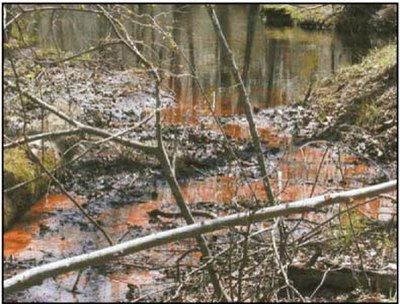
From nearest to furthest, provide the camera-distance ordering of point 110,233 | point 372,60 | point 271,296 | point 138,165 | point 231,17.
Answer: point 271,296, point 110,233, point 138,165, point 372,60, point 231,17

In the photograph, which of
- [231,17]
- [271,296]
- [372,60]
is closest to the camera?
[271,296]

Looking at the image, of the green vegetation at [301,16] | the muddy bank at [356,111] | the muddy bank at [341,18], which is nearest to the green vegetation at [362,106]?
the muddy bank at [356,111]

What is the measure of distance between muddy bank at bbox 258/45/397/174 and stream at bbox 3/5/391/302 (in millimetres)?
391

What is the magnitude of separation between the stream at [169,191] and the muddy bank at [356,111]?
1.28 ft

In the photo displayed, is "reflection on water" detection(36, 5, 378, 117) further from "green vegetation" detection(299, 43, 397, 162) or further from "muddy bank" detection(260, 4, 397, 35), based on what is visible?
"green vegetation" detection(299, 43, 397, 162)

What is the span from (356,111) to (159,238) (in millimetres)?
9781

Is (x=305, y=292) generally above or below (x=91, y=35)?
below

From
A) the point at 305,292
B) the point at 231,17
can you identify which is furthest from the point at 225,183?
the point at 231,17

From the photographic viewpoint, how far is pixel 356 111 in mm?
12867

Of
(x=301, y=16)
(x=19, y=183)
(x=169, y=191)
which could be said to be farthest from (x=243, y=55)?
(x=19, y=183)

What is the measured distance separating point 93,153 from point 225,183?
2.02 metres

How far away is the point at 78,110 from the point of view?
40.4ft

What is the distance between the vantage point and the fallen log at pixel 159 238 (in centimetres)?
346

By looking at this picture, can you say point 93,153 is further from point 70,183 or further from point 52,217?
point 52,217
